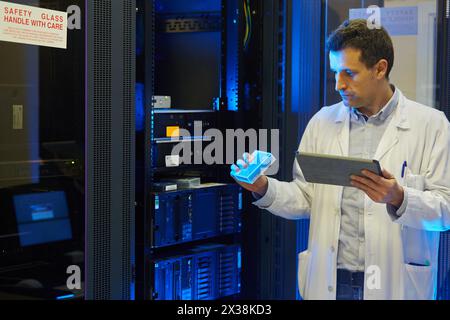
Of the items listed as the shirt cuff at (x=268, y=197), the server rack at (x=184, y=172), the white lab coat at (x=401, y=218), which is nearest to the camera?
the white lab coat at (x=401, y=218)

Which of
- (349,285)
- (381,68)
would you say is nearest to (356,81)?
(381,68)

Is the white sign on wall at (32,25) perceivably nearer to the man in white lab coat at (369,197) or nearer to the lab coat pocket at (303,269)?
the man in white lab coat at (369,197)

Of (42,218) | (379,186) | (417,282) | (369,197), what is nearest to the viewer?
(379,186)

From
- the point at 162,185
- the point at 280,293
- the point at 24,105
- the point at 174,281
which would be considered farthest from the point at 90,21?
the point at 280,293

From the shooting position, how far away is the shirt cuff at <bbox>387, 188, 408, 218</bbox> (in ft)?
8.49

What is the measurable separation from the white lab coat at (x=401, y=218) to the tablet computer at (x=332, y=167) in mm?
232

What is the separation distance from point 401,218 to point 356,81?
1.95 feet

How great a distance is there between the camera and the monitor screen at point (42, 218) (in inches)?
109

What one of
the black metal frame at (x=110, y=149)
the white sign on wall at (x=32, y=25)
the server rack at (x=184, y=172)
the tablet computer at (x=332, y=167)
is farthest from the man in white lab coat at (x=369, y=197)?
the white sign on wall at (x=32, y=25)

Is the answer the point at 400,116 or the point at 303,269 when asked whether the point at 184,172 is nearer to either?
the point at 303,269

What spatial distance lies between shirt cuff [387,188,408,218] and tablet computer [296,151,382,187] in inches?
6.0

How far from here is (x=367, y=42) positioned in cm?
280

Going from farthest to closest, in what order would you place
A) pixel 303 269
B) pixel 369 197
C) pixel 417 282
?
pixel 303 269
pixel 417 282
pixel 369 197

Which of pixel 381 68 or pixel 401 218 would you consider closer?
pixel 401 218
